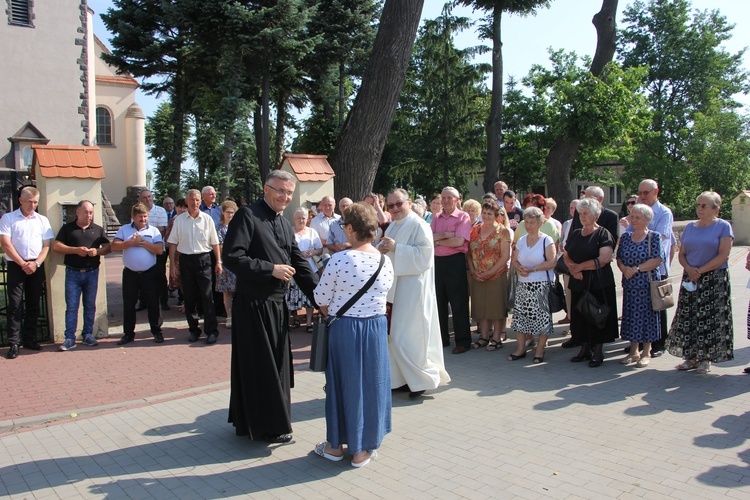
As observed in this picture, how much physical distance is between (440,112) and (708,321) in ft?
93.8

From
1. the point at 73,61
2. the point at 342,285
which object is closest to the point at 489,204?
the point at 342,285

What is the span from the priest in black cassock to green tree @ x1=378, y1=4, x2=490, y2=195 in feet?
96.5

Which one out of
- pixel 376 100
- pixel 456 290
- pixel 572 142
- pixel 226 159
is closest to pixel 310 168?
pixel 376 100

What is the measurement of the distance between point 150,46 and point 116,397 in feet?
61.7

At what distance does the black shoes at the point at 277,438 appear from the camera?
185 inches

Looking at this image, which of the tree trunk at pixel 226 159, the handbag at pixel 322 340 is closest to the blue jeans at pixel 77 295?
the handbag at pixel 322 340

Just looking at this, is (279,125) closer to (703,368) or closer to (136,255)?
(136,255)

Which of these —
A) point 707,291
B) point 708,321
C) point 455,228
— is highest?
point 455,228

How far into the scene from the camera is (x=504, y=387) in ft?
20.3

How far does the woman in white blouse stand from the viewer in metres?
4.22

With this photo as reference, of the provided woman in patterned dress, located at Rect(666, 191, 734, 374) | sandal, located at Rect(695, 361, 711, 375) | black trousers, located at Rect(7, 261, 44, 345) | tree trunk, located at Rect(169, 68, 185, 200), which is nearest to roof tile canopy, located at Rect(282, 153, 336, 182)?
black trousers, located at Rect(7, 261, 44, 345)

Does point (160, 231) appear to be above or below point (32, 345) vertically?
above

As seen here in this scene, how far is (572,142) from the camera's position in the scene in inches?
740

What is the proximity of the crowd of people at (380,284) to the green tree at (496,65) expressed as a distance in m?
16.5
